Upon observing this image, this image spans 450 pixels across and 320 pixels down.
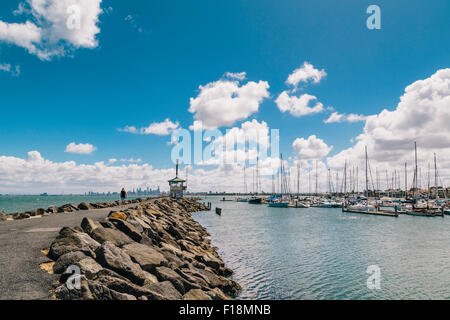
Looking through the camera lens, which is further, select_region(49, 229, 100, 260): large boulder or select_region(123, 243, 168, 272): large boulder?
select_region(123, 243, 168, 272): large boulder

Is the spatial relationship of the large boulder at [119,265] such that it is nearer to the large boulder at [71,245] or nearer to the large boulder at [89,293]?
the large boulder at [71,245]

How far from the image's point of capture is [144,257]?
32.9 ft

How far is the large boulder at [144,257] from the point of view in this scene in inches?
382

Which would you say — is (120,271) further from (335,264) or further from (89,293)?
(335,264)

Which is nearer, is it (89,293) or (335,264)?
(89,293)

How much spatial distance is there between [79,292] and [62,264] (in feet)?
5.54

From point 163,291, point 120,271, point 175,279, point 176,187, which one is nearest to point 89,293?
point 120,271

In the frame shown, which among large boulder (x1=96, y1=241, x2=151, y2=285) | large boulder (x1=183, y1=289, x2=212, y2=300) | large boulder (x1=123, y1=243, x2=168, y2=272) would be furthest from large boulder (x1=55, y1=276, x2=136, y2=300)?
large boulder (x1=123, y1=243, x2=168, y2=272)

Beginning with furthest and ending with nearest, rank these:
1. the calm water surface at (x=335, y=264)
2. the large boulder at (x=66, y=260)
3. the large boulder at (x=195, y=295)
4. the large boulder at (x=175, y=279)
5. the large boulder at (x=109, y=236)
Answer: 1. the calm water surface at (x=335, y=264)
2. the large boulder at (x=109, y=236)
3. the large boulder at (x=175, y=279)
4. the large boulder at (x=195, y=295)
5. the large boulder at (x=66, y=260)

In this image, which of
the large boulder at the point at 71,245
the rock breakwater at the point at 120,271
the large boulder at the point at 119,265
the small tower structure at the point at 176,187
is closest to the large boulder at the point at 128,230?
the rock breakwater at the point at 120,271

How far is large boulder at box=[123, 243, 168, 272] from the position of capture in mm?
9705

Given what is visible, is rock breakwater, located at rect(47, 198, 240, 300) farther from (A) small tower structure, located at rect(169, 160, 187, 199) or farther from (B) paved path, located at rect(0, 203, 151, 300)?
(A) small tower structure, located at rect(169, 160, 187, 199)
